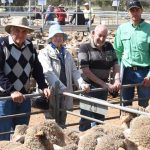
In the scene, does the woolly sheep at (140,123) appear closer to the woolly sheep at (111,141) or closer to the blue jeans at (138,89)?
the woolly sheep at (111,141)

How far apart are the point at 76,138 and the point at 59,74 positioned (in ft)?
5.43

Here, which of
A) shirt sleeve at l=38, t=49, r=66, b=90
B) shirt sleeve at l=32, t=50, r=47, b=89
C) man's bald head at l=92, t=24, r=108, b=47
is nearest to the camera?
shirt sleeve at l=32, t=50, r=47, b=89

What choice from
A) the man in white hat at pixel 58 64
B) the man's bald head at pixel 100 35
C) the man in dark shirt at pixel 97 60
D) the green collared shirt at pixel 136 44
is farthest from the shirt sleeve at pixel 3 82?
the green collared shirt at pixel 136 44

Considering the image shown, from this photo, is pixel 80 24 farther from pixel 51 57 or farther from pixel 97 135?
pixel 97 135

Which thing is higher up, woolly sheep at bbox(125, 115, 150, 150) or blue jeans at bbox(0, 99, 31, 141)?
woolly sheep at bbox(125, 115, 150, 150)

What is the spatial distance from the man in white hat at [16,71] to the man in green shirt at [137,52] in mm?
1229

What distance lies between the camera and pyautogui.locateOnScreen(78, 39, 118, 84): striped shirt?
4840 millimetres

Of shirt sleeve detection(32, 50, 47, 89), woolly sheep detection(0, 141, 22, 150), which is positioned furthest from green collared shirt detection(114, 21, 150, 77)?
woolly sheep detection(0, 141, 22, 150)

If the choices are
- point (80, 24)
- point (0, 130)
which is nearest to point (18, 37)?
point (0, 130)

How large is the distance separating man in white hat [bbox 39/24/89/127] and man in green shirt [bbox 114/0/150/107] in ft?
2.53

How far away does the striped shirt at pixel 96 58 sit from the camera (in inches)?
191

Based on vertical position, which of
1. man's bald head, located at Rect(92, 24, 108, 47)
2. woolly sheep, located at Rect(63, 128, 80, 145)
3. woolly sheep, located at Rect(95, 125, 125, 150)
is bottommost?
woolly sheep, located at Rect(63, 128, 80, 145)

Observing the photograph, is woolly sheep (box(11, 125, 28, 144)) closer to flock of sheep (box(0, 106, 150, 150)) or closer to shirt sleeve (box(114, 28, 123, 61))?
flock of sheep (box(0, 106, 150, 150))

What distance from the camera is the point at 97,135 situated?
2688 mm
